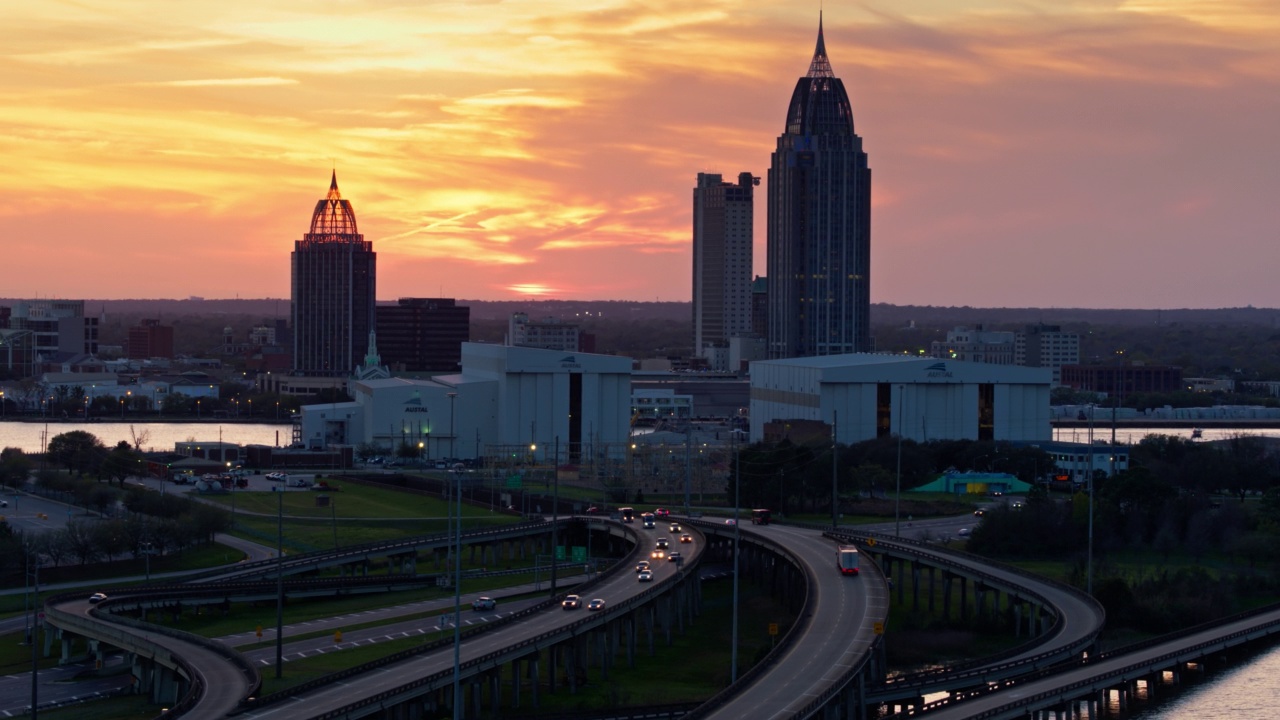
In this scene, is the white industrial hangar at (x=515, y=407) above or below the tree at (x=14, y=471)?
above

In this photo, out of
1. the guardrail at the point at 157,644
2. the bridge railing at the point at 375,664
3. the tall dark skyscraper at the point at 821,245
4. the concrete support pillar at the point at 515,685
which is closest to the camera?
the bridge railing at the point at 375,664

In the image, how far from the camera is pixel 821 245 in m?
194

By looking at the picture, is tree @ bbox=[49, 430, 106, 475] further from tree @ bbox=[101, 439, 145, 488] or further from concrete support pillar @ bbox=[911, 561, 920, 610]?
concrete support pillar @ bbox=[911, 561, 920, 610]

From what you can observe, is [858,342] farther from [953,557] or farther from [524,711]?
[524,711]

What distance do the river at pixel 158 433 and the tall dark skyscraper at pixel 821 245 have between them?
56.7 meters

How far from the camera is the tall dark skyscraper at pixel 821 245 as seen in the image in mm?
193125

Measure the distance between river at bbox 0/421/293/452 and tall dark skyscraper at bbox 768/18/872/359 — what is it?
186 feet

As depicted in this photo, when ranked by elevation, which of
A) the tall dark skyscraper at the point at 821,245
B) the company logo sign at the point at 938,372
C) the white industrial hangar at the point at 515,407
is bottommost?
the white industrial hangar at the point at 515,407

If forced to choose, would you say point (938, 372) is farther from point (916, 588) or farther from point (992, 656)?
point (992, 656)

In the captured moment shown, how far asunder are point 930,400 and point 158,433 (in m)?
75.7

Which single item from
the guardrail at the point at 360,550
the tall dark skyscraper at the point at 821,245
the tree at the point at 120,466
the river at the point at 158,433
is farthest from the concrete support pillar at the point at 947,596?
the tall dark skyscraper at the point at 821,245

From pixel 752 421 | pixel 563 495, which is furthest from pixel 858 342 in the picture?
pixel 563 495

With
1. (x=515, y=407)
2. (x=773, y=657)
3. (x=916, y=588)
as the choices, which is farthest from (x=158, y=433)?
(x=773, y=657)

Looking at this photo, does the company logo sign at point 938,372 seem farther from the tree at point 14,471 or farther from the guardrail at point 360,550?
the tree at point 14,471
